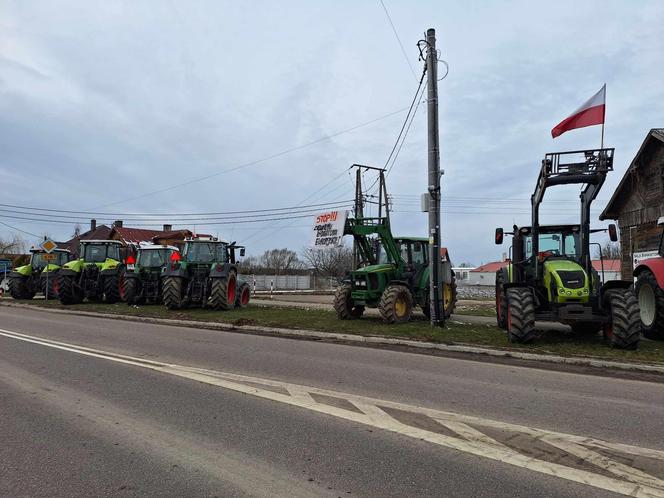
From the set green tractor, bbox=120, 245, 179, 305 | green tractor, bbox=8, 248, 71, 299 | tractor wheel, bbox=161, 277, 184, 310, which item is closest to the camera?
tractor wheel, bbox=161, 277, 184, 310

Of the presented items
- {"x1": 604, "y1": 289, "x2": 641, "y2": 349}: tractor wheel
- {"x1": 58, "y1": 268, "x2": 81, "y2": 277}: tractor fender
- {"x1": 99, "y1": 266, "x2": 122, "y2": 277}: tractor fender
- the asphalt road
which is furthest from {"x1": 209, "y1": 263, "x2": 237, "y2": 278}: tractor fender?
{"x1": 604, "y1": 289, "x2": 641, "y2": 349}: tractor wheel

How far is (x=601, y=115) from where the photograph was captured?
11625 mm

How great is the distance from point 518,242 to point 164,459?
1004 centimetres

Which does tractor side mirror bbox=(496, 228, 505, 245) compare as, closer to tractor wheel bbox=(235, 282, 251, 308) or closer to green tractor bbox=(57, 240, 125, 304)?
tractor wheel bbox=(235, 282, 251, 308)

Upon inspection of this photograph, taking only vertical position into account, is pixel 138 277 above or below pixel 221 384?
above

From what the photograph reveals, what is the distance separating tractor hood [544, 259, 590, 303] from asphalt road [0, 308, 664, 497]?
9.15 ft

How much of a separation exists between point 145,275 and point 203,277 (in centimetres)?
391

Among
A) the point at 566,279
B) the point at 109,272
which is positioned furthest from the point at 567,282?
the point at 109,272

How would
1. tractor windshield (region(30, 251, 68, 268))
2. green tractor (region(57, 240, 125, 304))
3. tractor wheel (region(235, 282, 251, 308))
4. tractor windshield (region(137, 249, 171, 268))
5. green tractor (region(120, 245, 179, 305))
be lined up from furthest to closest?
tractor windshield (region(30, 251, 68, 268))
green tractor (region(57, 240, 125, 304))
tractor windshield (region(137, 249, 171, 268))
green tractor (region(120, 245, 179, 305))
tractor wheel (region(235, 282, 251, 308))

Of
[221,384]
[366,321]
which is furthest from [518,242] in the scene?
[221,384]

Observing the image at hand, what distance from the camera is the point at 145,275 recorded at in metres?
21.8

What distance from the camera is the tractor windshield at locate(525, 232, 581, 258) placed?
11445 millimetres

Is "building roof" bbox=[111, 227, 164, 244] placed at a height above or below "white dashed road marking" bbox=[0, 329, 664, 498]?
above

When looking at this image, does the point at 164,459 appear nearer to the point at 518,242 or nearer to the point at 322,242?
the point at 518,242
